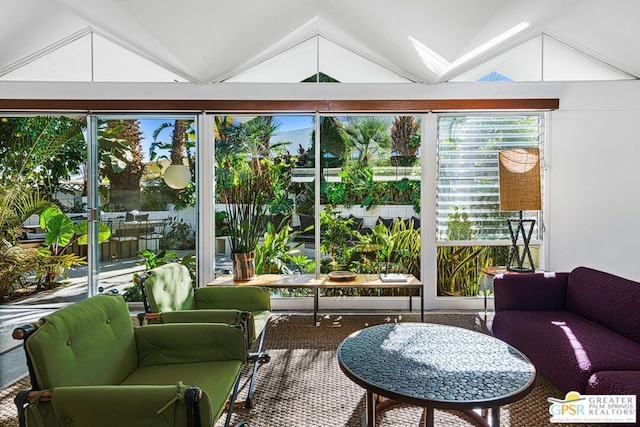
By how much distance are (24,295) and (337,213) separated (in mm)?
4124

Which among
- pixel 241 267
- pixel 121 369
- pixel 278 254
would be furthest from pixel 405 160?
pixel 121 369

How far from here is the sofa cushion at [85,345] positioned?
1.52 meters

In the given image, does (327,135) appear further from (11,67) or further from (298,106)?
(11,67)

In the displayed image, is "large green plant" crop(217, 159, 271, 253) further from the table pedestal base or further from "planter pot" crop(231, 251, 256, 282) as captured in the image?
the table pedestal base

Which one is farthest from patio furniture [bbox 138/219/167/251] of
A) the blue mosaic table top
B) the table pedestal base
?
the table pedestal base

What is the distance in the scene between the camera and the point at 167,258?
4613 mm

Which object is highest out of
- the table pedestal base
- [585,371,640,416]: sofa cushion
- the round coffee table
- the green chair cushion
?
the round coffee table

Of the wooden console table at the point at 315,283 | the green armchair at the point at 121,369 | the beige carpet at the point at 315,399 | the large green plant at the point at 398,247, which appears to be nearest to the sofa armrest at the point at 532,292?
the beige carpet at the point at 315,399

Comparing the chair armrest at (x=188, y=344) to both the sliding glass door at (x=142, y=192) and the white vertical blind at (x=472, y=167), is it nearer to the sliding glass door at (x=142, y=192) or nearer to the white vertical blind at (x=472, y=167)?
the sliding glass door at (x=142, y=192)

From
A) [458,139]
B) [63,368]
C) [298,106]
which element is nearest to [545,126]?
[458,139]

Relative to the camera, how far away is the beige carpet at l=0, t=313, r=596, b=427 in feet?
7.66

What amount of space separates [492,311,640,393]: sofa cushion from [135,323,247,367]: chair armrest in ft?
6.36

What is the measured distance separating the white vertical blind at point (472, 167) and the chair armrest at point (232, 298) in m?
2.40

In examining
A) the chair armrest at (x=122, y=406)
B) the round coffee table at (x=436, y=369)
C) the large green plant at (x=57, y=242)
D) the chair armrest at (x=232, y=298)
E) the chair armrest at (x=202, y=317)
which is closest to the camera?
the chair armrest at (x=122, y=406)
